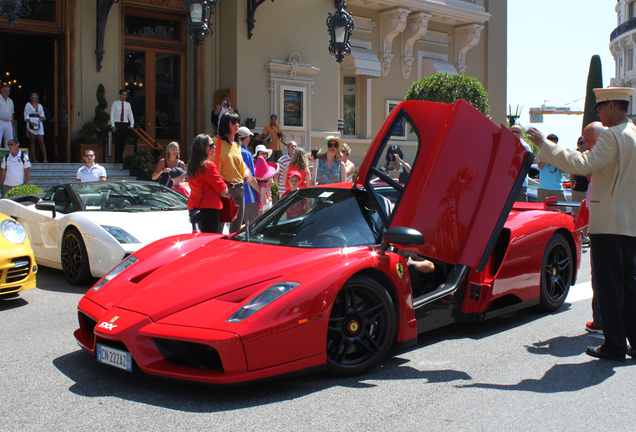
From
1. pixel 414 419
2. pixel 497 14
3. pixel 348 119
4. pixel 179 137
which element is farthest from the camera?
pixel 497 14

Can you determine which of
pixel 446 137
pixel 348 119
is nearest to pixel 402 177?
pixel 446 137

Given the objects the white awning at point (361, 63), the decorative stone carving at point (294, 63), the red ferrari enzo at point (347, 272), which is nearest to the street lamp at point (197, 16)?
the decorative stone carving at point (294, 63)

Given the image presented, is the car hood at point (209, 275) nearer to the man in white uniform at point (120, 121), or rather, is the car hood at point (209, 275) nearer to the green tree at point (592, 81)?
the man in white uniform at point (120, 121)

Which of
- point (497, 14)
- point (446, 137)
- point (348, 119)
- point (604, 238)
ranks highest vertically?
point (497, 14)

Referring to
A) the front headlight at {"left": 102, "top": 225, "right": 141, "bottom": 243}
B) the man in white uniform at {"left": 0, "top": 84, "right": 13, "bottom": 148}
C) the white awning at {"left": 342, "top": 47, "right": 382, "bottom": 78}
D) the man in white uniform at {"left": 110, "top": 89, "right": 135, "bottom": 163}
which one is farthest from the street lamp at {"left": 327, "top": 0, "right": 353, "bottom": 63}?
the front headlight at {"left": 102, "top": 225, "right": 141, "bottom": 243}

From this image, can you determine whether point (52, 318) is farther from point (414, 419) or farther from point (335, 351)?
point (414, 419)

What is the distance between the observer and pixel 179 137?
17.1 m

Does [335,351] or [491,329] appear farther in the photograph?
[491,329]

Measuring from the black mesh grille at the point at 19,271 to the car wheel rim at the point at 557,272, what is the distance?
16.3 ft

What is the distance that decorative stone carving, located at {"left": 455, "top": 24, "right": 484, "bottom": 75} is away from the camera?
2275cm

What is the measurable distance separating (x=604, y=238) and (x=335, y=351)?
2064 millimetres

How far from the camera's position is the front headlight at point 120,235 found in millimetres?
6811

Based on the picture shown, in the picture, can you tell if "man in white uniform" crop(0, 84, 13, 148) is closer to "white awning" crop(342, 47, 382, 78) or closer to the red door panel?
"white awning" crop(342, 47, 382, 78)

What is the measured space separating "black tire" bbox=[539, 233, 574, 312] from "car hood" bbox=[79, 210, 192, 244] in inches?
158
